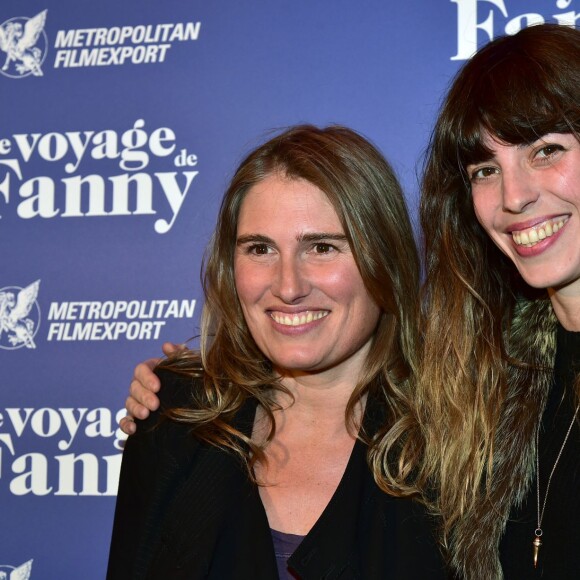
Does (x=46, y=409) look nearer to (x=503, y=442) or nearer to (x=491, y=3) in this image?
(x=503, y=442)

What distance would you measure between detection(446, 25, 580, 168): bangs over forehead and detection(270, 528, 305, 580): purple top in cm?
81

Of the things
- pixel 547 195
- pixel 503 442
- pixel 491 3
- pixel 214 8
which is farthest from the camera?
pixel 214 8

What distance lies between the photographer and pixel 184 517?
77.3 inches

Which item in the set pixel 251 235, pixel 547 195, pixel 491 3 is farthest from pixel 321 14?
pixel 547 195

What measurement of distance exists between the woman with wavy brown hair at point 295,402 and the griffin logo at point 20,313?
24.2 inches

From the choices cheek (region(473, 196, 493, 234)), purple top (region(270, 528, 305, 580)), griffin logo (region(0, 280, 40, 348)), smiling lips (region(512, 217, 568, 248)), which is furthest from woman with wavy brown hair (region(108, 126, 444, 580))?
griffin logo (region(0, 280, 40, 348))

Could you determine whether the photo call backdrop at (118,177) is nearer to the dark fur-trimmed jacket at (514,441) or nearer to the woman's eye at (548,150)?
the dark fur-trimmed jacket at (514,441)

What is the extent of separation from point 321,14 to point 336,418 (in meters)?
1.09

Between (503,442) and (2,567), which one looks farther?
(2,567)

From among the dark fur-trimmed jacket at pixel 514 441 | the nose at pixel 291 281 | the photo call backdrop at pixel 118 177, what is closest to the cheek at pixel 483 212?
the dark fur-trimmed jacket at pixel 514 441

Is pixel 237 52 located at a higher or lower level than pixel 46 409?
higher

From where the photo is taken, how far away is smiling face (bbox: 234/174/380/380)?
1980mm

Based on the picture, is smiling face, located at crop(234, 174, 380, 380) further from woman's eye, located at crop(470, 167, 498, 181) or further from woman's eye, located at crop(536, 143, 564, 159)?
woman's eye, located at crop(536, 143, 564, 159)

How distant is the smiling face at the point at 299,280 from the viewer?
6.50 feet
